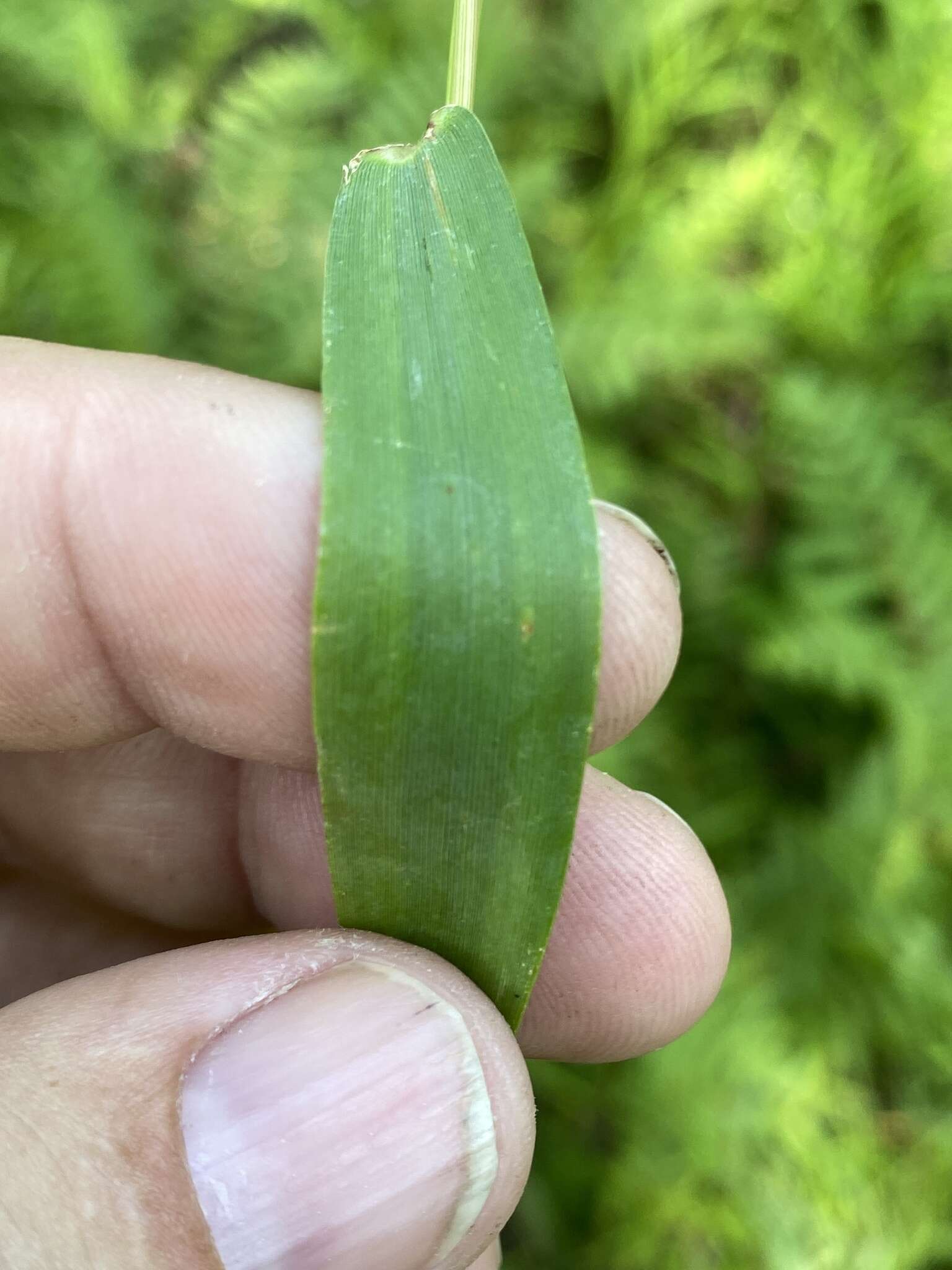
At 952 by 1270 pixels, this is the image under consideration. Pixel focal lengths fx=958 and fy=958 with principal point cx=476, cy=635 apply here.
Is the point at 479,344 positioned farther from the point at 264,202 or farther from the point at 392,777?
the point at 264,202

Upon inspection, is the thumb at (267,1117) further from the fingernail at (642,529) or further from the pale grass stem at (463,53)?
the pale grass stem at (463,53)

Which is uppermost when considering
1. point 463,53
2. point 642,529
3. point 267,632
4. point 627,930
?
point 463,53

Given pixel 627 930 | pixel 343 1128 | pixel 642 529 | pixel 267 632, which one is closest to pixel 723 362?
pixel 642 529

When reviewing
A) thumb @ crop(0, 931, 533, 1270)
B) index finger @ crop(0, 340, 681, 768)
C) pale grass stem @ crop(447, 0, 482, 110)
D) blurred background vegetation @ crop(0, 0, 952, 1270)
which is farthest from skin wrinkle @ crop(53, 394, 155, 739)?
blurred background vegetation @ crop(0, 0, 952, 1270)

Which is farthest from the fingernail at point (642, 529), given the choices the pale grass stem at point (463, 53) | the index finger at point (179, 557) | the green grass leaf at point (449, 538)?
the pale grass stem at point (463, 53)

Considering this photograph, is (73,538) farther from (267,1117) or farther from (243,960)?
(267,1117)
